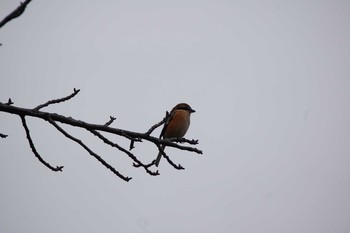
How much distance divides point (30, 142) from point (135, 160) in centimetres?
88

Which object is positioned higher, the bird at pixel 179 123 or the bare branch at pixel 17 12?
the bird at pixel 179 123

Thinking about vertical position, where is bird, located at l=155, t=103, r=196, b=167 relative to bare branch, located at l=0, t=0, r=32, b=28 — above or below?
above

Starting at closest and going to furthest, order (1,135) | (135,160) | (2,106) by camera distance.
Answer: (2,106) < (135,160) < (1,135)

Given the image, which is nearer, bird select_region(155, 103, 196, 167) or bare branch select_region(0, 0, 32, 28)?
bare branch select_region(0, 0, 32, 28)

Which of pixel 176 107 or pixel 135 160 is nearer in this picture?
pixel 135 160

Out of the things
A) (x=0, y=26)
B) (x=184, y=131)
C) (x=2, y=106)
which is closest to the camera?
(x=0, y=26)

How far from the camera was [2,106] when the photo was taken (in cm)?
257

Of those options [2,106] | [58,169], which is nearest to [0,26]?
[2,106]

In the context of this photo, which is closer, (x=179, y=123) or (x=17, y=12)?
(x=17, y=12)

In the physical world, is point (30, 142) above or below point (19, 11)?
below

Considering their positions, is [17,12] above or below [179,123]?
below

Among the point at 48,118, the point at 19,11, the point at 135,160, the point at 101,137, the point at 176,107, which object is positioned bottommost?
the point at 135,160

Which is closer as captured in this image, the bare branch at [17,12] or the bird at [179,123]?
the bare branch at [17,12]

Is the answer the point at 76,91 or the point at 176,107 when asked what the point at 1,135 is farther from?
the point at 176,107
